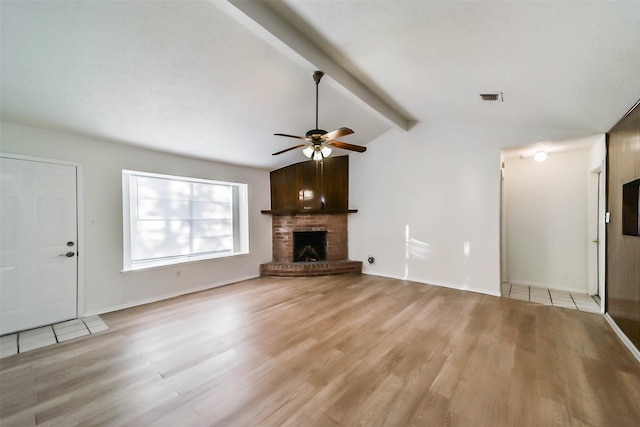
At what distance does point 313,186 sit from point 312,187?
0.03 metres

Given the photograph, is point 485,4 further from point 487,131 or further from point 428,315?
point 428,315

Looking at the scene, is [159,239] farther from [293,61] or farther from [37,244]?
[293,61]

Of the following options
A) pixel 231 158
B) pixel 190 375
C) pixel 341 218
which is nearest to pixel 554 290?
pixel 341 218

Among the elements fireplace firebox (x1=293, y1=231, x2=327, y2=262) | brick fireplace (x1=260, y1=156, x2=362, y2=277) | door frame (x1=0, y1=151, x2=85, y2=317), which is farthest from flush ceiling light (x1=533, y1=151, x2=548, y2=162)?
door frame (x1=0, y1=151, x2=85, y2=317)

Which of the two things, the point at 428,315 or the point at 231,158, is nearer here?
the point at 428,315

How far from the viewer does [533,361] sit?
89.1 inches

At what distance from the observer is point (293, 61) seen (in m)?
2.63

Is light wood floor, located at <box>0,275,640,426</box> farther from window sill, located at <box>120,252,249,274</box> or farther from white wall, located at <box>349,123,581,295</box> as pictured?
white wall, located at <box>349,123,581,295</box>

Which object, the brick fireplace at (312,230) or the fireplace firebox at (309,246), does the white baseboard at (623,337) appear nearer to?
the brick fireplace at (312,230)

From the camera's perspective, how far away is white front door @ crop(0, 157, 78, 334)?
2.86 meters

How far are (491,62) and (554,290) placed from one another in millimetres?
4203

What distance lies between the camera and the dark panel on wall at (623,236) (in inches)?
95.9

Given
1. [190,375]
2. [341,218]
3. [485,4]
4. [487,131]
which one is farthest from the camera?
[341,218]

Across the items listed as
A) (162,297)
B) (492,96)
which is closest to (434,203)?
(492,96)
